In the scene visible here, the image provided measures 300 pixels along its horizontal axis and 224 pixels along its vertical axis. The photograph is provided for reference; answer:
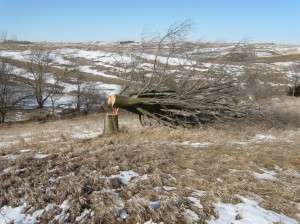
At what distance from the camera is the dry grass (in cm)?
434

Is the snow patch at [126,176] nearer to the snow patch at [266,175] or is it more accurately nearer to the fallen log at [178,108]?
the snow patch at [266,175]

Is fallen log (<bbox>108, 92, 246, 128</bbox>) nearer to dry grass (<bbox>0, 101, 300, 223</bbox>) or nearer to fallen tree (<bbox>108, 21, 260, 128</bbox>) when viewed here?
fallen tree (<bbox>108, 21, 260, 128</bbox>)

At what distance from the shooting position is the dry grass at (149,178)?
14.2ft

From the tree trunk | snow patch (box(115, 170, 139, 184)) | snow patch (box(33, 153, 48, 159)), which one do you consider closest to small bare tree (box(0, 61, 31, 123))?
the tree trunk

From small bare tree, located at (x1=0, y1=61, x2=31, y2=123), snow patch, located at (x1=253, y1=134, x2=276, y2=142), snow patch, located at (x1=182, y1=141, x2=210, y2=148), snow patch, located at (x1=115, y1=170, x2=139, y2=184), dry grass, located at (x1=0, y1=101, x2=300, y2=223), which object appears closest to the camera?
dry grass, located at (x1=0, y1=101, x2=300, y2=223)


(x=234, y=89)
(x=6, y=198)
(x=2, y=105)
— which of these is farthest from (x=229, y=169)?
(x=2, y=105)

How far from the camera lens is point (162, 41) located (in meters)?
11.5

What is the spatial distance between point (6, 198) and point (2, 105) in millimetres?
29008

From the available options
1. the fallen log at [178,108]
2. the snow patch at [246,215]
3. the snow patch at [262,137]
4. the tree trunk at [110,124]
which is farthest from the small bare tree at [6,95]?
the snow patch at [246,215]

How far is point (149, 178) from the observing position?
5262 mm

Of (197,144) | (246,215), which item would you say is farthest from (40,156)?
(246,215)

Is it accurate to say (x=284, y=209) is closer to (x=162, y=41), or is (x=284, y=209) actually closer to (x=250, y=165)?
(x=250, y=165)

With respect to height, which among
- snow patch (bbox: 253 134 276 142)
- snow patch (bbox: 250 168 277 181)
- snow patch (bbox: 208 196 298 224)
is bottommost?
snow patch (bbox: 253 134 276 142)

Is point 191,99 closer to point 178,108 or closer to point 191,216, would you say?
point 178,108
